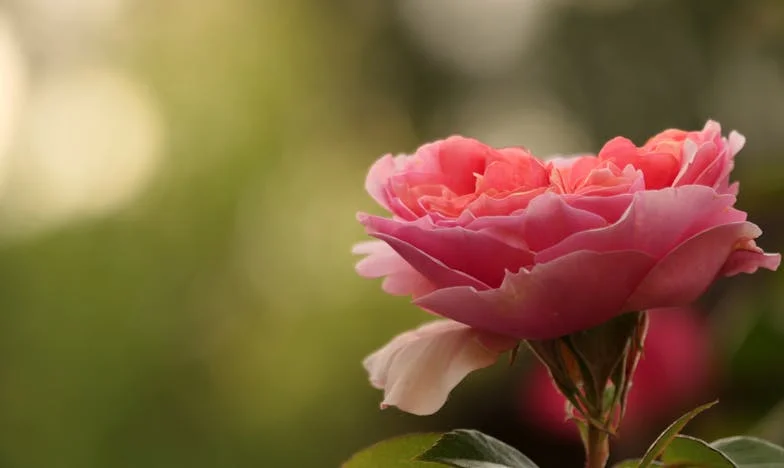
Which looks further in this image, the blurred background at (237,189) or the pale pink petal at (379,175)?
the blurred background at (237,189)

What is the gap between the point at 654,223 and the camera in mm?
201

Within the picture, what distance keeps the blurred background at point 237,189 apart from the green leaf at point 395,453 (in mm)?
1112

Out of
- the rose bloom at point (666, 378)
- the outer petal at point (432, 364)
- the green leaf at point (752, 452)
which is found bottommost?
the rose bloom at point (666, 378)

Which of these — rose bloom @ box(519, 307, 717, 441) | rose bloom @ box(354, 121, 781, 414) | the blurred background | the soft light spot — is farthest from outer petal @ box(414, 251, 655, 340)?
the soft light spot

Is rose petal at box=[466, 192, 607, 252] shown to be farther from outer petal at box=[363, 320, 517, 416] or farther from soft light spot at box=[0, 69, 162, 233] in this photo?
soft light spot at box=[0, 69, 162, 233]

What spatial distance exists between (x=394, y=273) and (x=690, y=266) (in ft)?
0.26

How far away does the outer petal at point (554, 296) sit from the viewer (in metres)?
0.20

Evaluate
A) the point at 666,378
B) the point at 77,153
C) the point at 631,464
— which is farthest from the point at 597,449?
the point at 77,153

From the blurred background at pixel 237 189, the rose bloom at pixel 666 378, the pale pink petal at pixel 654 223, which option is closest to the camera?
the pale pink petal at pixel 654 223

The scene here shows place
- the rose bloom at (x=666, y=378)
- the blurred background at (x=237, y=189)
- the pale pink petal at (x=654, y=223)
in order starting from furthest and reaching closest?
the blurred background at (x=237, y=189) → the rose bloom at (x=666, y=378) → the pale pink petal at (x=654, y=223)

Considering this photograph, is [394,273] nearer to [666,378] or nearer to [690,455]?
[690,455]

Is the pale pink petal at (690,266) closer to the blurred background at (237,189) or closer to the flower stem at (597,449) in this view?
the flower stem at (597,449)

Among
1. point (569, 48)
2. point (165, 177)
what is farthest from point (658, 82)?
point (165, 177)

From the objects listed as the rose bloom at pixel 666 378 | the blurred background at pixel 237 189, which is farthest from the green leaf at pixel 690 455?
the blurred background at pixel 237 189
